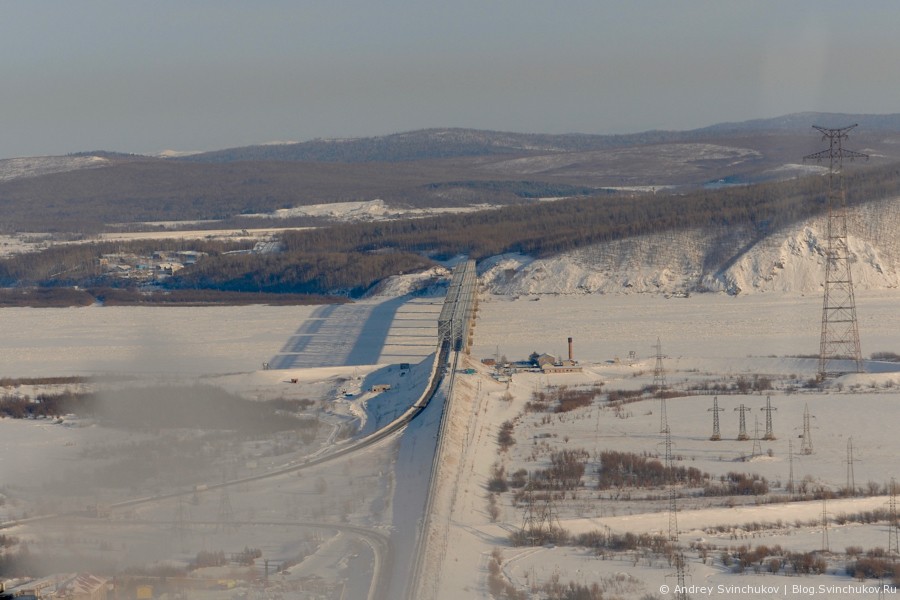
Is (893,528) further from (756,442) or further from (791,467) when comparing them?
(756,442)

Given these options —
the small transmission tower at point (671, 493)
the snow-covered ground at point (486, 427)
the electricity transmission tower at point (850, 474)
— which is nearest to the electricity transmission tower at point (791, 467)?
the snow-covered ground at point (486, 427)

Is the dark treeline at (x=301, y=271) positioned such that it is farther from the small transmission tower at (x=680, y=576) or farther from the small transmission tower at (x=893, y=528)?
the small transmission tower at (x=680, y=576)

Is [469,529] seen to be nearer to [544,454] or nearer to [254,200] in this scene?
[544,454]

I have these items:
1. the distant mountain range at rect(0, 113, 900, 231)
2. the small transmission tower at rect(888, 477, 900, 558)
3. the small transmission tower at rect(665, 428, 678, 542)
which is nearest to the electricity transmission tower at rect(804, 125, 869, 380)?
the small transmission tower at rect(665, 428, 678, 542)

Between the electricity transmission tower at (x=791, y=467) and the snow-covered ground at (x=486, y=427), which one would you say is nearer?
the snow-covered ground at (x=486, y=427)

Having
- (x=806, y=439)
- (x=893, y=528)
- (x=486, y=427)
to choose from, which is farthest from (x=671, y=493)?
(x=486, y=427)

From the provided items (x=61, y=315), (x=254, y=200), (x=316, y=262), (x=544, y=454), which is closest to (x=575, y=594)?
(x=544, y=454)
